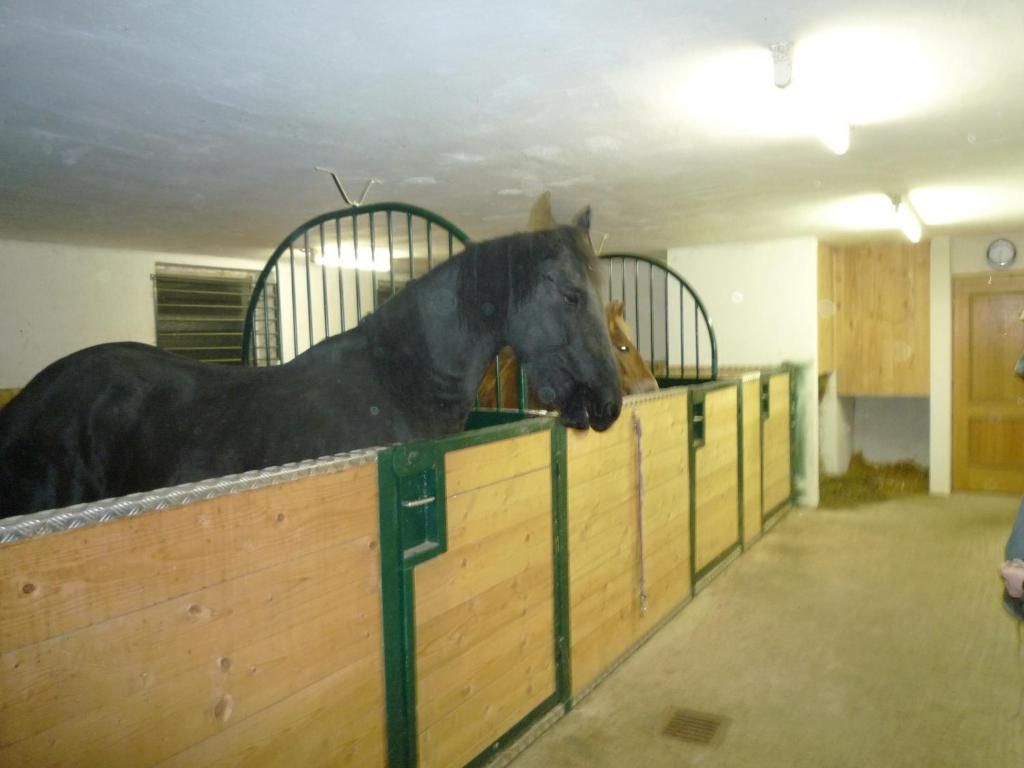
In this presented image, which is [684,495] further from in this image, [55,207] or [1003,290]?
[1003,290]

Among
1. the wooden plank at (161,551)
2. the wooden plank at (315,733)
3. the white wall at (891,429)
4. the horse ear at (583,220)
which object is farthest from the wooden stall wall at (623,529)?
the white wall at (891,429)

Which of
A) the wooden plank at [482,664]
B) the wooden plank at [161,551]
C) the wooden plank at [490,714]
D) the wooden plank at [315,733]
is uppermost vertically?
the wooden plank at [161,551]

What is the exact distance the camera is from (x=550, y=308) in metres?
1.93

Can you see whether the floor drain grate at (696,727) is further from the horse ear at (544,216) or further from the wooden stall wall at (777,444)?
the wooden stall wall at (777,444)

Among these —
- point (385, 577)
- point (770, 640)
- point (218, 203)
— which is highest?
point (218, 203)

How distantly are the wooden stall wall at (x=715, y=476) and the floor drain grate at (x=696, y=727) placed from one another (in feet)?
3.78

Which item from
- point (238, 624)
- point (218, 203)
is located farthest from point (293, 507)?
point (218, 203)

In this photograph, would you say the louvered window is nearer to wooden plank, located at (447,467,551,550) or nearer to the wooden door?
wooden plank, located at (447,467,551,550)

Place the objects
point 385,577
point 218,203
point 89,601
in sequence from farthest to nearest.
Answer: point 218,203, point 385,577, point 89,601

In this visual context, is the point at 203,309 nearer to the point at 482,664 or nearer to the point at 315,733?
the point at 482,664

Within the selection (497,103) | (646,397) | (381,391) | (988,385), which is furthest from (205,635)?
(988,385)

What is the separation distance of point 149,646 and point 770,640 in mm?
2580

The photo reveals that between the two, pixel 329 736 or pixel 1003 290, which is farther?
pixel 1003 290

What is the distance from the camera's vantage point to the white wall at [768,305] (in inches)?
214
